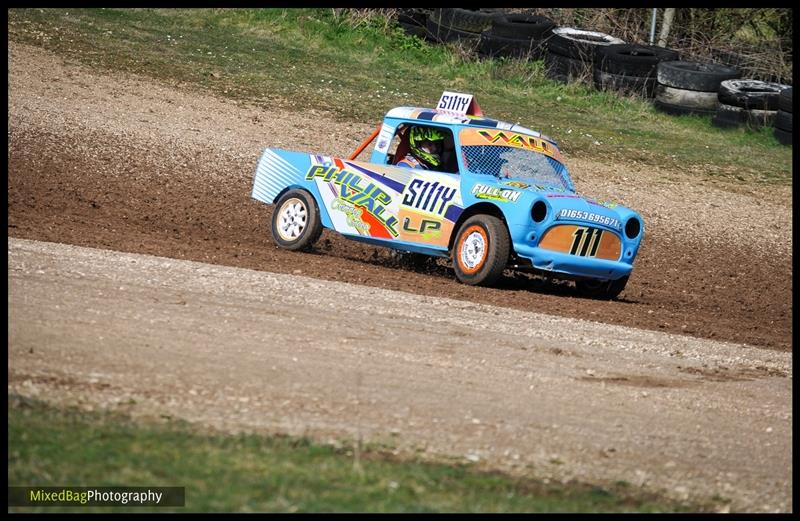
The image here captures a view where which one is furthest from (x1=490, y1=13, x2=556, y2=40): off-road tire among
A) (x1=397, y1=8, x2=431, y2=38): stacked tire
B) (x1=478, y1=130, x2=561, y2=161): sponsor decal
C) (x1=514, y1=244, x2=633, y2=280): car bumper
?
(x1=514, y1=244, x2=633, y2=280): car bumper

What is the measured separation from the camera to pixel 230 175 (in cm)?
1697

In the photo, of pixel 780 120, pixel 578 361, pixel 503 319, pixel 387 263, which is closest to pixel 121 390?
pixel 578 361

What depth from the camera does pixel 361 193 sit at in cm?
1220

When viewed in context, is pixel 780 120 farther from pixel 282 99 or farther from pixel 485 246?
pixel 485 246

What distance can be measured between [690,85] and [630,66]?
1.23 metres

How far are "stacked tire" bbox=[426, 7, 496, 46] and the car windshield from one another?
11.9 metres

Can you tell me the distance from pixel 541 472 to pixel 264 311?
3.34 meters

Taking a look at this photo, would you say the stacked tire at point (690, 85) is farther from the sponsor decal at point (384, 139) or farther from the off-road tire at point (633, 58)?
the sponsor decal at point (384, 139)

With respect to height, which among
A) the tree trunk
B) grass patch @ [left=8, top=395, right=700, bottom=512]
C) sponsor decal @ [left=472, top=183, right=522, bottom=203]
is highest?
the tree trunk

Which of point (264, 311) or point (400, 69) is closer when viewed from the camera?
point (264, 311)

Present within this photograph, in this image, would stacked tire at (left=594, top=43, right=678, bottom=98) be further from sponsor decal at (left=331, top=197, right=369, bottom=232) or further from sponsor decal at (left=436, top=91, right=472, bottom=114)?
sponsor decal at (left=331, top=197, right=369, bottom=232)

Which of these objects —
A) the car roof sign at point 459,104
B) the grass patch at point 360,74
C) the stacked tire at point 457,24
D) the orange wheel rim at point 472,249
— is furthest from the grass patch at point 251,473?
the stacked tire at point 457,24

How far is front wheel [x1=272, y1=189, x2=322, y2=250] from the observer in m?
12.6

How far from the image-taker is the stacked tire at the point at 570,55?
904 inches
